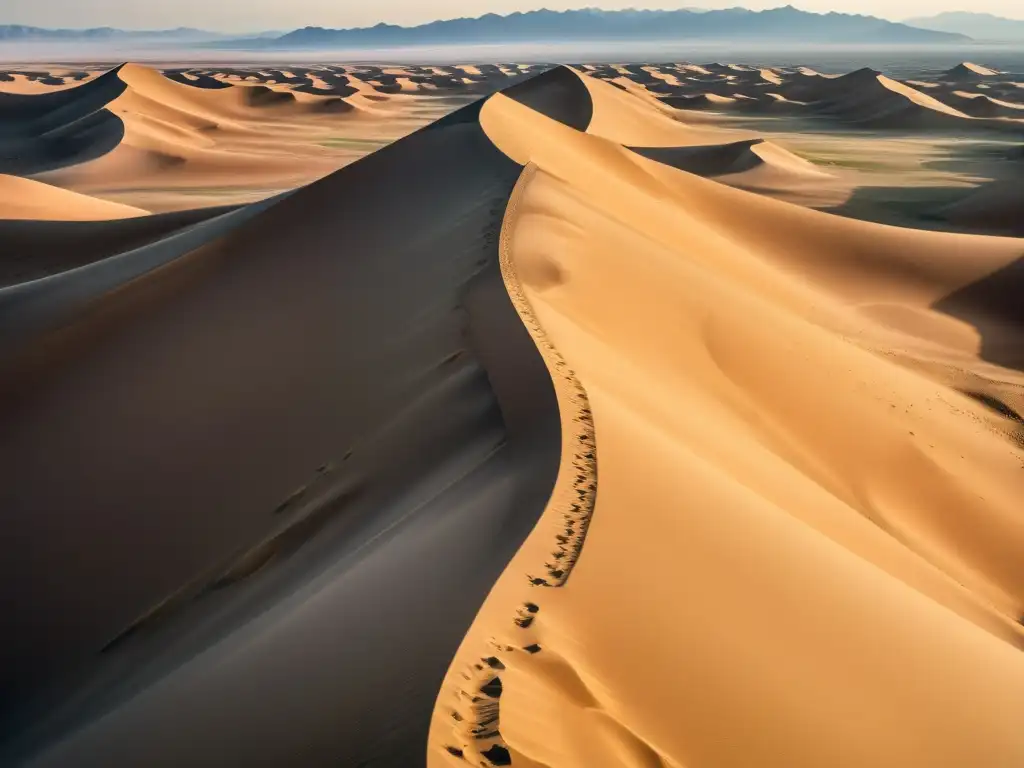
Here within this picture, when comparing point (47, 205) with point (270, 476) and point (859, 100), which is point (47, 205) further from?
point (859, 100)

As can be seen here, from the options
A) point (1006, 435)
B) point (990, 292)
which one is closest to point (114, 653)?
point (1006, 435)

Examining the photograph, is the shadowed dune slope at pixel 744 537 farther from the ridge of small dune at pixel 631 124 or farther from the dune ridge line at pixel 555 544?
the ridge of small dune at pixel 631 124

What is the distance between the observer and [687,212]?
15398 millimetres

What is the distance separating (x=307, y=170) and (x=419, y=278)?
85.3 ft

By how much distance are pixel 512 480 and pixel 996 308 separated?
12.2 meters

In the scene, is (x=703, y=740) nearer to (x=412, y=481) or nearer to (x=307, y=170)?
(x=412, y=481)

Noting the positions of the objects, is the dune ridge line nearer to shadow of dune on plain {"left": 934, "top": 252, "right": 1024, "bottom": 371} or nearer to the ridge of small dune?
shadow of dune on plain {"left": 934, "top": 252, "right": 1024, "bottom": 371}

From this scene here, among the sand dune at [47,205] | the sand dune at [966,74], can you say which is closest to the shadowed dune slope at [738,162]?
the sand dune at [47,205]

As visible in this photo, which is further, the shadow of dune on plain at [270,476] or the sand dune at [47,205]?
the sand dune at [47,205]

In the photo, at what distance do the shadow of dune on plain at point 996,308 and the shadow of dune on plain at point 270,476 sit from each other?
7.17 meters

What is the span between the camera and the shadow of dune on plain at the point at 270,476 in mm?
3480

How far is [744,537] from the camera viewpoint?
14.2 feet

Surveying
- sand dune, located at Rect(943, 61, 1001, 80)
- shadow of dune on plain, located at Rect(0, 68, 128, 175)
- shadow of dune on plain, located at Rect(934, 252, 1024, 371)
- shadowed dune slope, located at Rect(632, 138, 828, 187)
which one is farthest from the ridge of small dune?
sand dune, located at Rect(943, 61, 1001, 80)

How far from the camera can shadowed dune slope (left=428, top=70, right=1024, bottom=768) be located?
3094 mm
